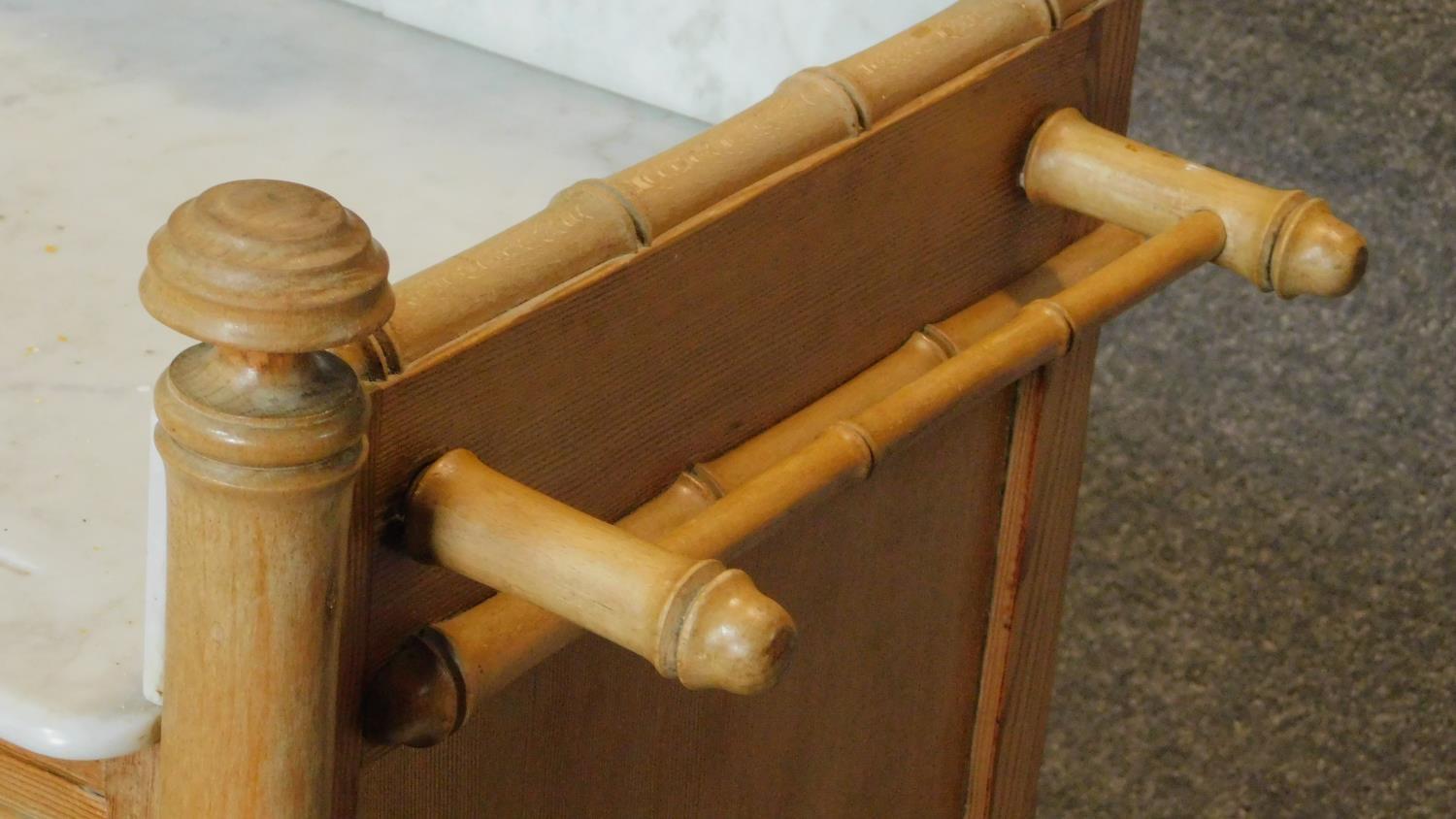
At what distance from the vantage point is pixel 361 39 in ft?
3.08

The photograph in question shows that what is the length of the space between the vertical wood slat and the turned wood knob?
1.13 ft

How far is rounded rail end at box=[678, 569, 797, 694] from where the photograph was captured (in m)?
0.44

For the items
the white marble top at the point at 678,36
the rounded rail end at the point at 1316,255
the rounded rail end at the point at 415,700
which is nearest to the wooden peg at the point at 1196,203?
the rounded rail end at the point at 1316,255

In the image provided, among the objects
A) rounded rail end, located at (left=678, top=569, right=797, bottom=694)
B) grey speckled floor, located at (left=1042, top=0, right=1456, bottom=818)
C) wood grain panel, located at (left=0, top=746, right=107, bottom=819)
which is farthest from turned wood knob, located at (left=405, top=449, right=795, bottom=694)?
grey speckled floor, located at (left=1042, top=0, right=1456, bottom=818)

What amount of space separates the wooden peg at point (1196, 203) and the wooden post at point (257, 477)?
14.0 inches

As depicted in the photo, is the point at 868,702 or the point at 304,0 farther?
the point at 304,0

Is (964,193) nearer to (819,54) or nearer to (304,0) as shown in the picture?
(819,54)

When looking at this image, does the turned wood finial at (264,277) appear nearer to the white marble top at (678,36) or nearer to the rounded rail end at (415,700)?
the rounded rail end at (415,700)

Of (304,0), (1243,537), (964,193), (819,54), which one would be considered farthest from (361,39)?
(1243,537)

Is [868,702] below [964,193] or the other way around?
below

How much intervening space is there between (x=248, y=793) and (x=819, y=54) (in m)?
0.47

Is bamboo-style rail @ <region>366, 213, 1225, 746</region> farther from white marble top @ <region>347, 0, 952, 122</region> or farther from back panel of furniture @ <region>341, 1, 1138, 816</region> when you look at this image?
white marble top @ <region>347, 0, 952, 122</region>

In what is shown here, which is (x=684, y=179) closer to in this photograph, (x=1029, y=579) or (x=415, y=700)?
(x=415, y=700)

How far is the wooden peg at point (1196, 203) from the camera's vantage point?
2.17 feet
